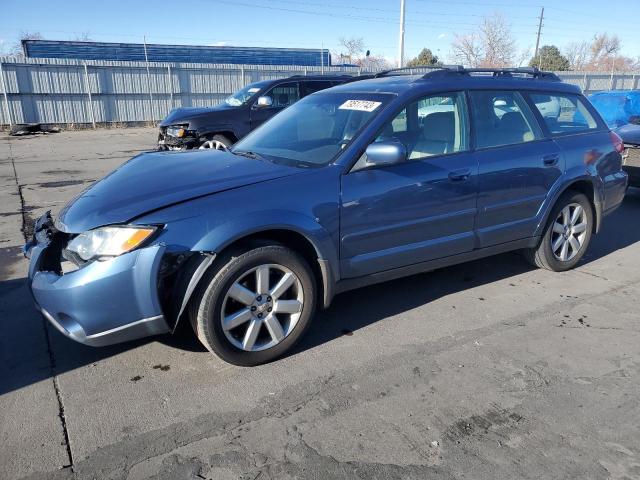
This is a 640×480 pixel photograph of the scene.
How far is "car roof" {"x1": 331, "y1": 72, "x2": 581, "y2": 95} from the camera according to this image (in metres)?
3.90

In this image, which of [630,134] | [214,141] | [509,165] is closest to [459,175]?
[509,165]

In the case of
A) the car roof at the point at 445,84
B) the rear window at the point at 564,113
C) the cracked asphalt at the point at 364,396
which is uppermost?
the car roof at the point at 445,84

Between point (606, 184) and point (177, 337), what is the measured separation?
13.7 feet

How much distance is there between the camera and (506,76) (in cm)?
461

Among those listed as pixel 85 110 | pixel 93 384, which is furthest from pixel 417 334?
pixel 85 110

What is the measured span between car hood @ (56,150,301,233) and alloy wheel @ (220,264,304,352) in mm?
582

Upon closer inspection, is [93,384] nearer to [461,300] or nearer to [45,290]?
[45,290]

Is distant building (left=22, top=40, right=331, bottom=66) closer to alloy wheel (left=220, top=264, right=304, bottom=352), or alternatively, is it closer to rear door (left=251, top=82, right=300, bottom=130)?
rear door (left=251, top=82, right=300, bottom=130)

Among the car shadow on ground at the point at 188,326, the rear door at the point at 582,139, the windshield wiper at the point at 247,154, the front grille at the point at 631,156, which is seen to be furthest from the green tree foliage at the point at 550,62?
the windshield wiper at the point at 247,154

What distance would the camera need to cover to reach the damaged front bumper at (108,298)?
276 cm

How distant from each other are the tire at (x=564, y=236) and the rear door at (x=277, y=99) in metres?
6.57

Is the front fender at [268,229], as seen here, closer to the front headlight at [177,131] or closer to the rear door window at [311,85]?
the front headlight at [177,131]

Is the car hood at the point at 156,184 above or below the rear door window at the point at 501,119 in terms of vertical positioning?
below

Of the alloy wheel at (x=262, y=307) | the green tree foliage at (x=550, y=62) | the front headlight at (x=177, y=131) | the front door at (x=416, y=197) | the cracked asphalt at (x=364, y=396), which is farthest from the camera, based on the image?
the green tree foliage at (x=550, y=62)
